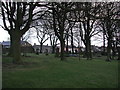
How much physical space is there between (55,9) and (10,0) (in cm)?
520

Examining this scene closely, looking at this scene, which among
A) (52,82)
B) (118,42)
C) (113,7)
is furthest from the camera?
(118,42)

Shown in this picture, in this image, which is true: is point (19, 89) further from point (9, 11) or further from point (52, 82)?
point (9, 11)

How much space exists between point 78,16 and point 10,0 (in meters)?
7.06

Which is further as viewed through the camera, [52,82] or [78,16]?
A: [78,16]

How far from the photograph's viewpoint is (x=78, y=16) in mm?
21516

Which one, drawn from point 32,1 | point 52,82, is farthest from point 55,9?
point 52,82

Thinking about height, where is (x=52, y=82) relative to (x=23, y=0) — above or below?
below

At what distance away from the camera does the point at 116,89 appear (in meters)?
11.4

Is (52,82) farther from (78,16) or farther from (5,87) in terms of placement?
(78,16)

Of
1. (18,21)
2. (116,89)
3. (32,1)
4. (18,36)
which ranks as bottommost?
(116,89)

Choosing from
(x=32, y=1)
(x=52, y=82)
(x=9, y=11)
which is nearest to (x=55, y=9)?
(x=32, y=1)

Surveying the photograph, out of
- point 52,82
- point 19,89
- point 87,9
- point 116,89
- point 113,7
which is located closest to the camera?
point 19,89

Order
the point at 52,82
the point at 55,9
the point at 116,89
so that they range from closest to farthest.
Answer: the point at 116,89 → the point at 52,82 → the point at 55,9

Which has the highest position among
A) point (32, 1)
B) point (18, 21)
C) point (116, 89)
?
point (32, 1)
